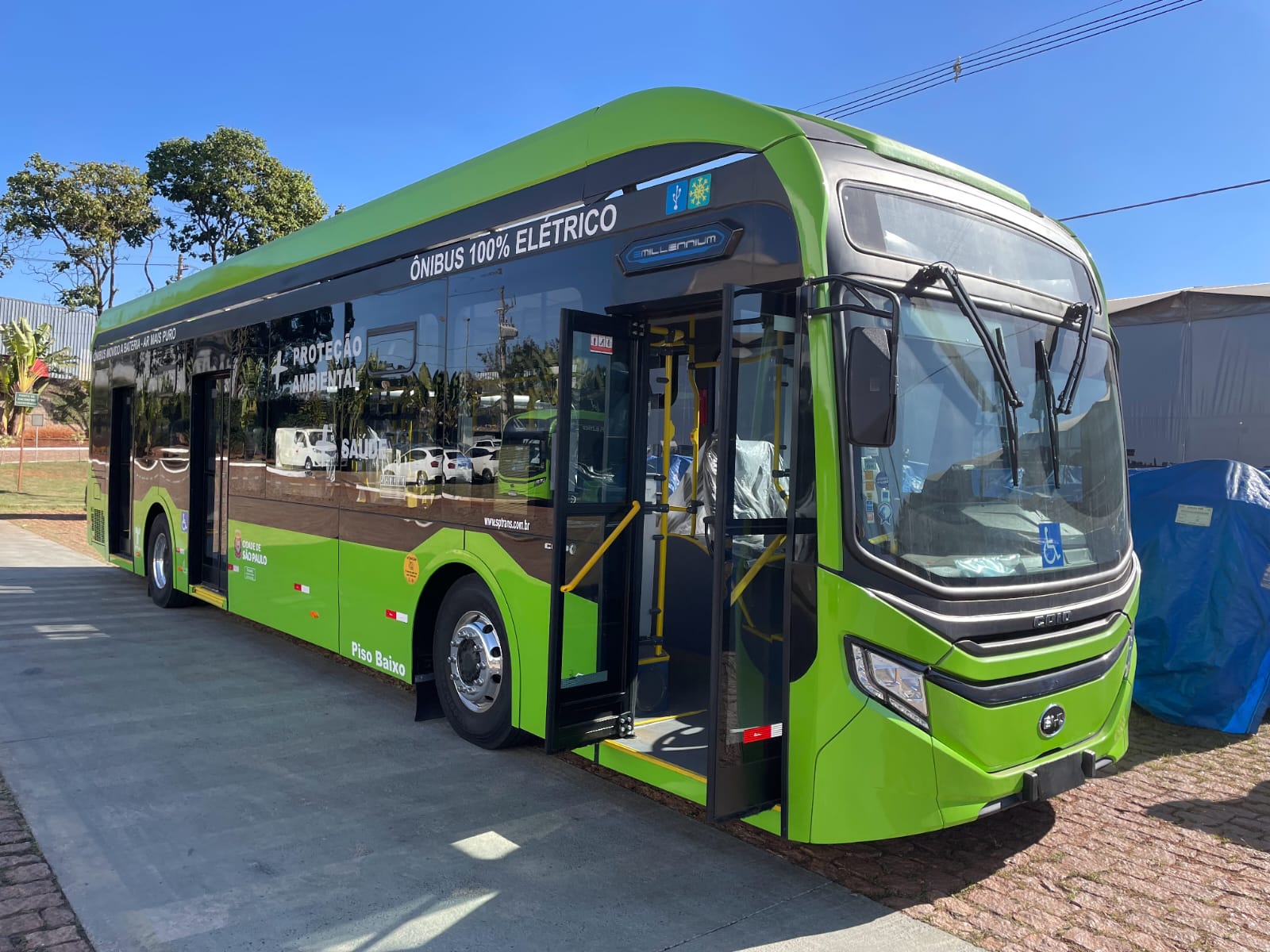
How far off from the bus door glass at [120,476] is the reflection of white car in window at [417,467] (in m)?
7.12

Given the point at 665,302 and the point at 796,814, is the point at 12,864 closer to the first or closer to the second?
the point at 796,814

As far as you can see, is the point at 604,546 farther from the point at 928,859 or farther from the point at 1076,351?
the point at 1076,351

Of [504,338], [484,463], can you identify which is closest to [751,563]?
[484,463]

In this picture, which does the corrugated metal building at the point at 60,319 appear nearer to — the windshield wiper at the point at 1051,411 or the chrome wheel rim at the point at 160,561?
the chrome wheel rim at the point at 160,561

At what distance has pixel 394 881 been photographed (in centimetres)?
399

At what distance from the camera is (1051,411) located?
161 inches

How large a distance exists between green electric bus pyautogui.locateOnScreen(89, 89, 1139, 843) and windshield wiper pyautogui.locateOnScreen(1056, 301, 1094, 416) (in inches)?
0.8

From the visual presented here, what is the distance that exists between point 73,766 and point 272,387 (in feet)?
11.5

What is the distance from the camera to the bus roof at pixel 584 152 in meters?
4.10

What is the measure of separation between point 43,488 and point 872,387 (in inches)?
1275

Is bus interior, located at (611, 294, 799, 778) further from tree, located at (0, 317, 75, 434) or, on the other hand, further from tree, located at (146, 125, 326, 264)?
tree, located at (0, 317, 75, 434)

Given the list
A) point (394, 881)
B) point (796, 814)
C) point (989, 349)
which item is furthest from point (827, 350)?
point (394, 881)

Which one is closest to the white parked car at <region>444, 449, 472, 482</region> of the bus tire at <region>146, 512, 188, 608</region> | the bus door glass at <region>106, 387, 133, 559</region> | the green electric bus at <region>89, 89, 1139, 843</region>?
the green electric bus at <region>89, 89, 1139, 843</region>

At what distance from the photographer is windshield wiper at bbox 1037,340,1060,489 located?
4074 millimetres
